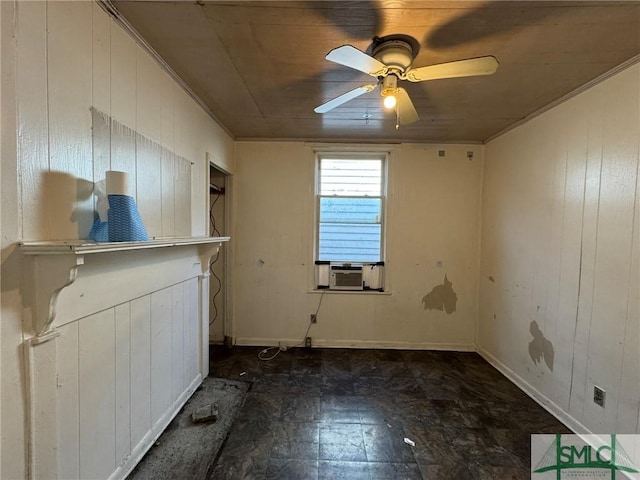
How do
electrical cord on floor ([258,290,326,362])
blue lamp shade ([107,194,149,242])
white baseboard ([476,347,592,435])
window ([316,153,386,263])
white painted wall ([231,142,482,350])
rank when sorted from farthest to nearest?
1. window ([316,153,386,263])
2. white painted wall ([231,142,482,350])
3. electrical cord on floor ([258,290,326,362])
4. white baseboard ([476,347,592,435])
5. blue lamp shade ([107,194,149,242])

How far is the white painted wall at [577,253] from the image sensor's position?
5.75ft

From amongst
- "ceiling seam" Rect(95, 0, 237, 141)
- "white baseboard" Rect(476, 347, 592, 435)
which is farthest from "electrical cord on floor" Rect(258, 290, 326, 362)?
"ceiling seam" Rect(95, 0, 237, 141)

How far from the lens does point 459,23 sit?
146 cm

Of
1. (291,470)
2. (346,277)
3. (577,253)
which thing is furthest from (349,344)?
(577,253)

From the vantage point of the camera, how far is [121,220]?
130cm

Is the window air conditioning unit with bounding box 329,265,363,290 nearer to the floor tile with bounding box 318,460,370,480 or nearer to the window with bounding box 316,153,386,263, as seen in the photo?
the window with bounding box 316,153,386,263

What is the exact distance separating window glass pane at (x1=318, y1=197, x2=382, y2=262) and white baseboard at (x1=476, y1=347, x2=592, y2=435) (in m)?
1.63

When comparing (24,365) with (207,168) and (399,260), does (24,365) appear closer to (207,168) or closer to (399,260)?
(207,168)

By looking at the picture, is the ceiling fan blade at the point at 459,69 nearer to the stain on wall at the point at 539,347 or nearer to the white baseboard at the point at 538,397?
the stain on wall at the point at 539,347

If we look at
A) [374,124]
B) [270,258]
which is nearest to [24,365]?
[270,258]

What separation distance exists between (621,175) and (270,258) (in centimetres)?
304

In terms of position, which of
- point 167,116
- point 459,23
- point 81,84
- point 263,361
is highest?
point 459,23

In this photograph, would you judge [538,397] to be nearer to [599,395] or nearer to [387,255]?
[599,395]

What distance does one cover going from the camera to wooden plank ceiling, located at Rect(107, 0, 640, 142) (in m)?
1.39
